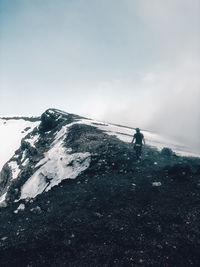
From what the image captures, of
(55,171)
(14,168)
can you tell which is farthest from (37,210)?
(14,168)

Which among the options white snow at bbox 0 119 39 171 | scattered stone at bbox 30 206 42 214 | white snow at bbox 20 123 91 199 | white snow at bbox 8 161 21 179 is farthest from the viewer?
white snow at bbox 0 119 39 171

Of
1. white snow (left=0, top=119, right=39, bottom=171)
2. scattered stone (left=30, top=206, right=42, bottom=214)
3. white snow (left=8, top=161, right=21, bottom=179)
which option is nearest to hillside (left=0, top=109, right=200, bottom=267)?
scattered stone (left=30, top=206, right=42, bottom=214)

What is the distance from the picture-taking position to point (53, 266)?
473cm

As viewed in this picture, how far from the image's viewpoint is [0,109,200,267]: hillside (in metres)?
4.91

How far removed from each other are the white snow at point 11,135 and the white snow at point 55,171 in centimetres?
1787

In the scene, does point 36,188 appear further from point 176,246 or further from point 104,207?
point 176,246

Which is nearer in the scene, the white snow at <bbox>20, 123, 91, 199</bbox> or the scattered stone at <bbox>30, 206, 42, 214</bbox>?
the scattered stone at <bbox>30, 206, 42, 214</bbox>

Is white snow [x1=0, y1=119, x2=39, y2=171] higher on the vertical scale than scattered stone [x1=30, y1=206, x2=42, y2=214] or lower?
lower

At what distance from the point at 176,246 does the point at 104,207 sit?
3.02 meters

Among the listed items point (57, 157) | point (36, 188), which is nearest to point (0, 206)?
point (36, 188)

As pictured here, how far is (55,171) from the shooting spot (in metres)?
11.5

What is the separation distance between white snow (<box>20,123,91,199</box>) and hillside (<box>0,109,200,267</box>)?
0.07 m

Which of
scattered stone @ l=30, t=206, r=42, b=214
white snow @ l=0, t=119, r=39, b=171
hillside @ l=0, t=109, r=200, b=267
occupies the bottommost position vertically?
white snow @ l=0, t=119, r=39, b=171

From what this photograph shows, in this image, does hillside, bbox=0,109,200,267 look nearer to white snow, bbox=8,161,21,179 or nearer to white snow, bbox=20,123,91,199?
white snow, bbox=20,123,91,199
